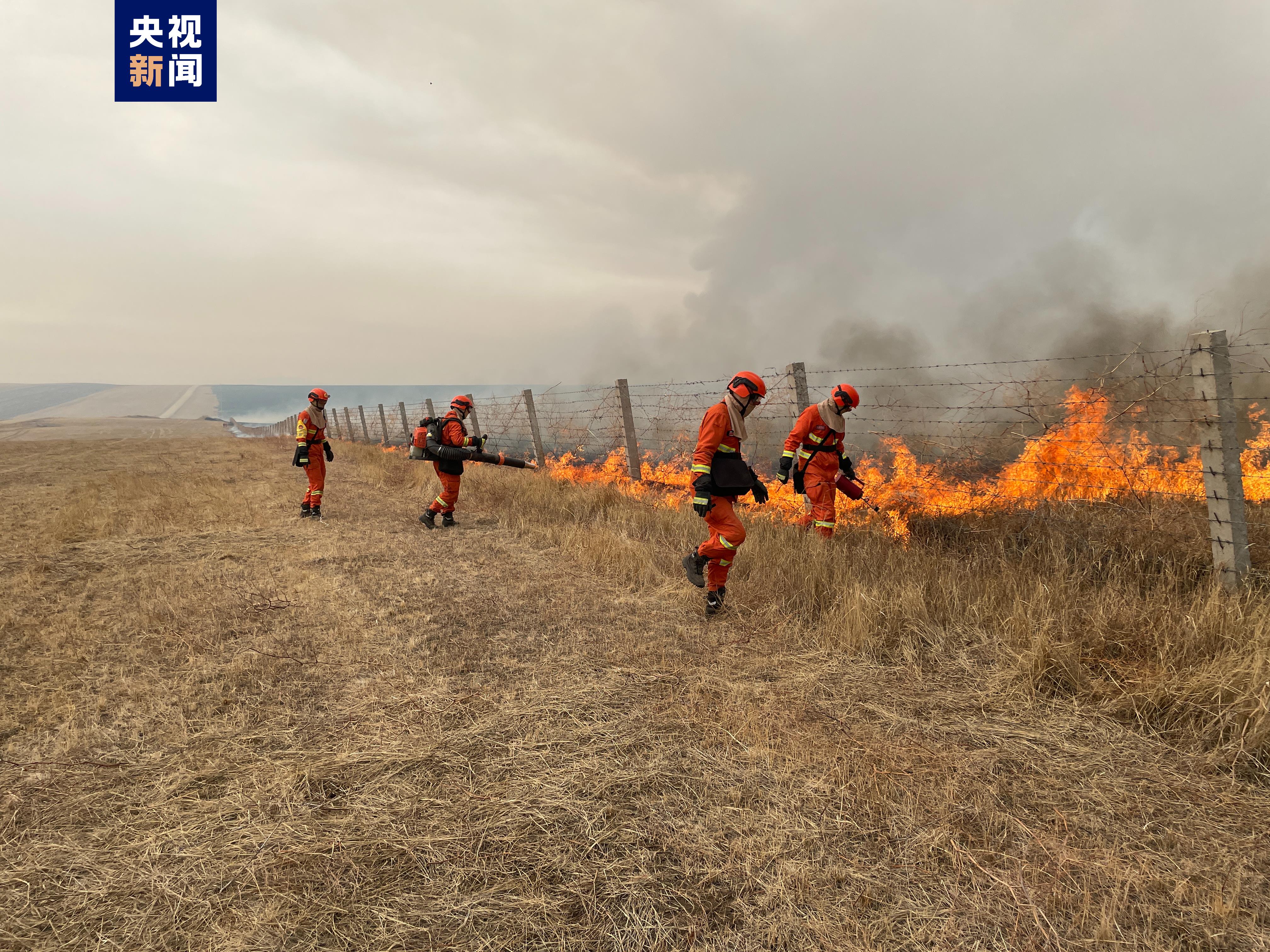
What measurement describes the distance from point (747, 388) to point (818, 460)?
1.67m

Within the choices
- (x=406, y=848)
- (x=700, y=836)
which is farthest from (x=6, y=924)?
(x=700, y=836)

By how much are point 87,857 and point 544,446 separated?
1002cm

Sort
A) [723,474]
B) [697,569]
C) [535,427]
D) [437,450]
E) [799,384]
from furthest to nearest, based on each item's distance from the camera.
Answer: [535,427]
[437,450]
[799,384]
[697,569]
[723,474]

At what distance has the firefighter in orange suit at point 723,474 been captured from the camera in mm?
4203

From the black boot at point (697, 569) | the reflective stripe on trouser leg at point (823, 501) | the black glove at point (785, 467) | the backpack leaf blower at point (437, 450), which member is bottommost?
the black boot at point (697, 569)

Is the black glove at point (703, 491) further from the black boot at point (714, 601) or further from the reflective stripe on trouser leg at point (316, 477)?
the reflective stripe on trouser leg at point (316, 477)

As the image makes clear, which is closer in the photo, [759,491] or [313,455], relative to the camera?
[759,491]

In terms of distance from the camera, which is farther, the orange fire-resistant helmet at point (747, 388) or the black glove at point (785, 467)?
the black glove at point (785, 467)

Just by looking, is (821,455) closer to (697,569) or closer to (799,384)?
(799,384)

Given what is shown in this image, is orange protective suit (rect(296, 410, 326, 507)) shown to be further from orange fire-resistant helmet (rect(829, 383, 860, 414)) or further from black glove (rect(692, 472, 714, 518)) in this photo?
orange fire-resistant helmet (rect(829, 383, 860, 414))

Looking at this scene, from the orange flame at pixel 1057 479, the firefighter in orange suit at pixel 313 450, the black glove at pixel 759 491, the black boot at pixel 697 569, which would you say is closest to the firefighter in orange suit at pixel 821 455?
the orange flame at pixel 1057 479

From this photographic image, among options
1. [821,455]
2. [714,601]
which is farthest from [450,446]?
[821,455]

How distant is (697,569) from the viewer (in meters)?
4.52

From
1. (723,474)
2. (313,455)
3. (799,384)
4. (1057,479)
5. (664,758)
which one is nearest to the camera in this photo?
(664,758)
